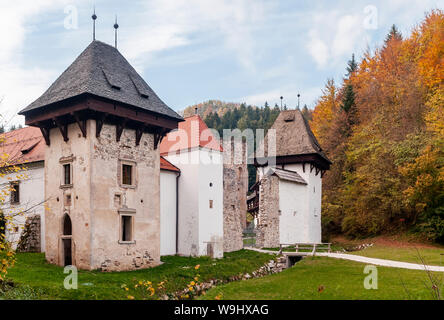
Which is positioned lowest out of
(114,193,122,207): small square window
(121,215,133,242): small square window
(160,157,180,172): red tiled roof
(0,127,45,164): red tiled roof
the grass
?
the grass

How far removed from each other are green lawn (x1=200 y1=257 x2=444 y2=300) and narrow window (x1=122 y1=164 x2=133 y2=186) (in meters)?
6.03

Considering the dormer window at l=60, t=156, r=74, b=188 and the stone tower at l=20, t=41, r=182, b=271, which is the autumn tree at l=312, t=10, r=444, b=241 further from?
the dormer window at l=60, t=156, r=74, b=188

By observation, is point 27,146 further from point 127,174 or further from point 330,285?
point 330,285

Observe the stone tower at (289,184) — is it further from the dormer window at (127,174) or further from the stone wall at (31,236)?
the stone wall at (31,236)

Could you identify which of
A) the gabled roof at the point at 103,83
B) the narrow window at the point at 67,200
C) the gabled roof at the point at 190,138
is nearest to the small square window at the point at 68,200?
the narrow window at the point at 67,200

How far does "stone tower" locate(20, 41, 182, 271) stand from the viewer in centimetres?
1535

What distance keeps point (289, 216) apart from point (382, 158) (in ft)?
24.2

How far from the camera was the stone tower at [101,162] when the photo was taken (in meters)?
15.4

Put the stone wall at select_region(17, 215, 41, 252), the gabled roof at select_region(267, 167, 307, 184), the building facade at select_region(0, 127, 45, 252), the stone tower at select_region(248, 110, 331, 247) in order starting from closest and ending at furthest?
the stone wall at select_region(17, 215, 41, 252), the building facade at select_region(0, 127, 45, 252), the stone tower at select_region(248, 110, 331, 247), the gabled roof at select_region(267, 167, 307, 184)

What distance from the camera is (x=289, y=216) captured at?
2748 cm

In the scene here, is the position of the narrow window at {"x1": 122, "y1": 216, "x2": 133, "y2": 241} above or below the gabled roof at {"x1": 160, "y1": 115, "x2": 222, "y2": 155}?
below

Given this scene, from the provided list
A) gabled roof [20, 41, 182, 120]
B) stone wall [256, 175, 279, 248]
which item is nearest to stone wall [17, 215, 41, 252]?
gabled roof [20, 41, 182, 120]
